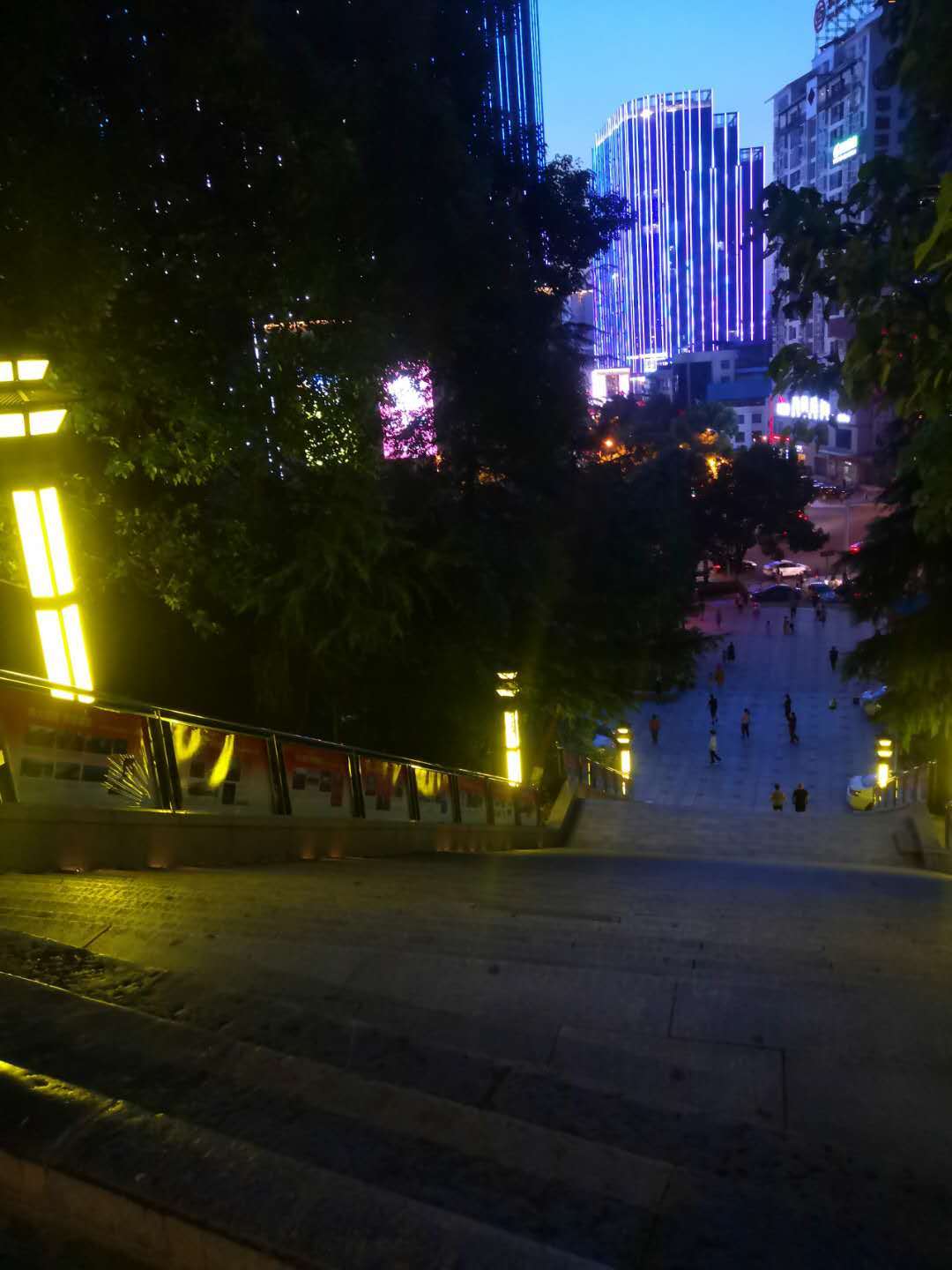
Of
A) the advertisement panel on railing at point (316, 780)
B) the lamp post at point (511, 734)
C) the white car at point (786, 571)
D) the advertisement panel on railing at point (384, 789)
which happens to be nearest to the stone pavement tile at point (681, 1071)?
the advertisement panel on railing at point (316, 780)

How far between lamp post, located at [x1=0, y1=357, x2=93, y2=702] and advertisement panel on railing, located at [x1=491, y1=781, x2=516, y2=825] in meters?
9.20

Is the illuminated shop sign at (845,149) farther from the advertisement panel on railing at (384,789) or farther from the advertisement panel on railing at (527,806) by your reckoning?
the advertisement panel on railing at (384,789)

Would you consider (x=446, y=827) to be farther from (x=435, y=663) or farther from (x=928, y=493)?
(x=928, y=493)

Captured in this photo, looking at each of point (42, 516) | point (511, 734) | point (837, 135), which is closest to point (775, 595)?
point (511, 734)

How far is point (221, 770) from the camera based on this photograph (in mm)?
7707

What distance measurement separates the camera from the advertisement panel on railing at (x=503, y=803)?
15.2 m

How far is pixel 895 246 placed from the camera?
671 centimetres

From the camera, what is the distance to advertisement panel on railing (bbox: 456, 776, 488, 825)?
13.5m

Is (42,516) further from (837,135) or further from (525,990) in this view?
(837,135)

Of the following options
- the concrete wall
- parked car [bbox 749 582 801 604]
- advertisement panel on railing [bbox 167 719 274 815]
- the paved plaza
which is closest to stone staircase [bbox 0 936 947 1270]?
the concrete wall

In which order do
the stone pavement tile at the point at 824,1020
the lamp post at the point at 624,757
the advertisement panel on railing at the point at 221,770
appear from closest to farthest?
the stone pavement tile at the point at 824,1020, the advertisement panel on railing at the point at 221,770, the lamp post at the point at 624,757

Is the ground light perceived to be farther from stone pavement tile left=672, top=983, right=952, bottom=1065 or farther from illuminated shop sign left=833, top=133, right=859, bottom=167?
illuminated shop sign left=833, top=133, right=859, bottom=167

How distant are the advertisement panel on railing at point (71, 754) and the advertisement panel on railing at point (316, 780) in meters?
1.80

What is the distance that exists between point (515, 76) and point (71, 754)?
48.5 meters
